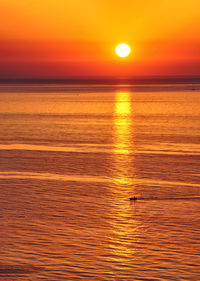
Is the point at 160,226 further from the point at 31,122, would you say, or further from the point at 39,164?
the point at 31,122

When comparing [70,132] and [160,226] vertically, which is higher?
[70,132]

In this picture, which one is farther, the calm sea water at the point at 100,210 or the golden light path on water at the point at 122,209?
the golden light path on water at the point at 122,209

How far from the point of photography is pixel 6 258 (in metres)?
14.5

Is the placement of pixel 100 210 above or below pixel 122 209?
below

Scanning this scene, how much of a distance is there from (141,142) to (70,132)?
8679 millimetres

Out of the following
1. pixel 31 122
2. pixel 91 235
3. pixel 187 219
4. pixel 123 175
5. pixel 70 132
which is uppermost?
pixel 31 122

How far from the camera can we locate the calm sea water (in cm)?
1402

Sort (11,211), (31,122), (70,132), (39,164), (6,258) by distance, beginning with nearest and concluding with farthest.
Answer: (6,258), (11,211), (39,164), (70,132), (31,122)

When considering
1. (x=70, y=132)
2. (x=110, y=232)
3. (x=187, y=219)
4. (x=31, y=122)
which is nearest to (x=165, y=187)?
(x=187, y=219)

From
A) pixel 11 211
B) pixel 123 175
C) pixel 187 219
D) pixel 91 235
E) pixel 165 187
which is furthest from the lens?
pixel 123 175

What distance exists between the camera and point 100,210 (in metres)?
19.4

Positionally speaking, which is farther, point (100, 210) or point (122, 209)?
point (122, 209)

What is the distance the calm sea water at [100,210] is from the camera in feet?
46.0

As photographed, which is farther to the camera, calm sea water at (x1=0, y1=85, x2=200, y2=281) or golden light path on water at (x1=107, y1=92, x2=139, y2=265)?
golden light path on water at (x1=107, y1=92, x2=139, y2=265)
